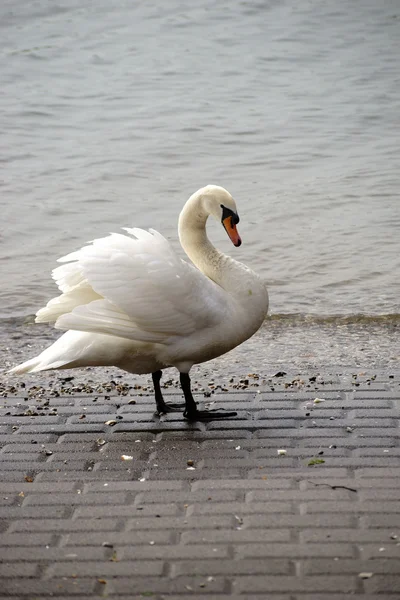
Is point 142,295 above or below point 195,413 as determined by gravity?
above

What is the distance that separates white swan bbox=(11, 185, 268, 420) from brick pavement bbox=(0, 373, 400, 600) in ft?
1.05

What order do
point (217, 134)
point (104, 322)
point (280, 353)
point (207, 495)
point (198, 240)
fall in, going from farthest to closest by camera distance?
point (217, 134) < point (280, 353) < point (198, 240) < point (104, 322) < point (207, 495)

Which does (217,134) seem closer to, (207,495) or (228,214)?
(228,214)

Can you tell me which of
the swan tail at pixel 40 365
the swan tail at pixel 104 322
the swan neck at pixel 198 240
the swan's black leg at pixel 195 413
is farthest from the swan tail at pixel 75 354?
the swan neck at pixel 198 240

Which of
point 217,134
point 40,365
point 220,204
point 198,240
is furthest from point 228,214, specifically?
point 217,134

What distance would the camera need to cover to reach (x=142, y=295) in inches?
187

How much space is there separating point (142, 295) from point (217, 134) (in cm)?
929

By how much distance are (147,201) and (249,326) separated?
636 cm

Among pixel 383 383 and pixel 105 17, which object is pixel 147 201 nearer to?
pixel 383 383

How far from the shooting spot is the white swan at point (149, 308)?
474 cm

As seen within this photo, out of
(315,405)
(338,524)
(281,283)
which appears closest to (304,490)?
(338,524)

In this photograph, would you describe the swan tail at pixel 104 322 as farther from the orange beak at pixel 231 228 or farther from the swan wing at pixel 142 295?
the orange beak at pixel 231 228

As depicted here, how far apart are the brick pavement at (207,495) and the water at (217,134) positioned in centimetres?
275

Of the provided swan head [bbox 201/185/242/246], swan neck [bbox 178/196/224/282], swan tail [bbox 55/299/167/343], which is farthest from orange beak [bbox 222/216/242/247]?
swan tail [bbox 55/299/167/343]
